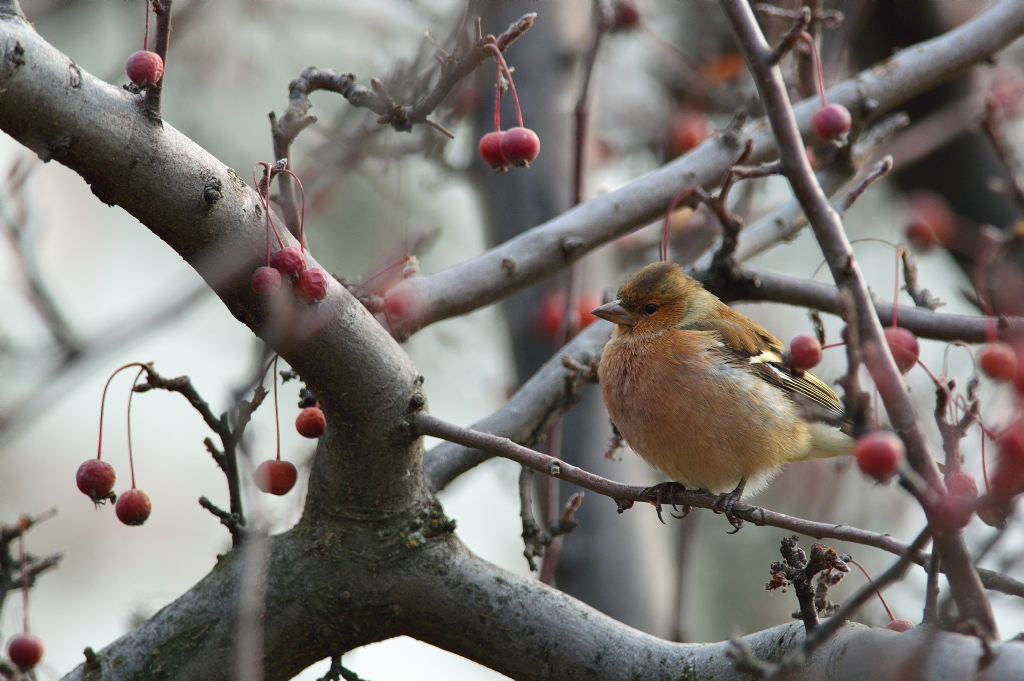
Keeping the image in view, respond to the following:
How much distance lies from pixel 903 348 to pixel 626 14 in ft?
12.3

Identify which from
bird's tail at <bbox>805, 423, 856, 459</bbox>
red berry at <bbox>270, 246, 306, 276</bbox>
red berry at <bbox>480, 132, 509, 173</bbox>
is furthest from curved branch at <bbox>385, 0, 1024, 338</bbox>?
bird's tail at <bbox>805, 423, 856, 459</bbox>

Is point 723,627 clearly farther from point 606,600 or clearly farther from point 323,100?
point 323,100

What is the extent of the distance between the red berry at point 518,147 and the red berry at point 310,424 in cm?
110

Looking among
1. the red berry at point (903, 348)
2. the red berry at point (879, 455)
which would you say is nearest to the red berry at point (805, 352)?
the red berry at point (903, 348)

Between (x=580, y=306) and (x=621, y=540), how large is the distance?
5.12 ft

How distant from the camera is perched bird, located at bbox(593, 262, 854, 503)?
148 inches

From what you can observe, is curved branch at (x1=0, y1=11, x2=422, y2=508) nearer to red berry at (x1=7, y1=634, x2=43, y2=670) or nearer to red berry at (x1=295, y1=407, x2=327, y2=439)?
red berry at (x1=295, y1=407, x2=327, y2=439)

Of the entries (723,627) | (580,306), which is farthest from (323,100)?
(723,627)

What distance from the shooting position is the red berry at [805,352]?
2.97m

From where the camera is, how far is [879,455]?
1.69 m

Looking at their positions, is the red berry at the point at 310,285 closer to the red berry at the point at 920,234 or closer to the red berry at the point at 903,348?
the red berry at the point at 903,348

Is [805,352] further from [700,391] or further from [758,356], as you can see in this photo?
[758,356]

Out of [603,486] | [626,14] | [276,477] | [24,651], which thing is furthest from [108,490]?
[626,14]

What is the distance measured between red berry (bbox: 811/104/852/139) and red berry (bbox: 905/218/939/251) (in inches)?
99.0
